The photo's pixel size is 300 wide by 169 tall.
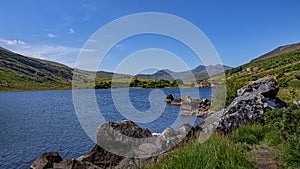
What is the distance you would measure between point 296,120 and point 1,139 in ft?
105

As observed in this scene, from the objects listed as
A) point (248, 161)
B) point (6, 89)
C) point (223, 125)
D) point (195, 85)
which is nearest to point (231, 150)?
point (248, 161)

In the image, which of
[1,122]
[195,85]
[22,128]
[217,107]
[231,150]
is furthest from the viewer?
[195,85]

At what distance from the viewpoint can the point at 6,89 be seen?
575ft

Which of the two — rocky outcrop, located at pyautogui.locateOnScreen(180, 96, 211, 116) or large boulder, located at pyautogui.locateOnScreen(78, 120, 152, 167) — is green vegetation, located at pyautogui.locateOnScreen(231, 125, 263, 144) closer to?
large boulder, located at pyautogui.locateOnScreen(78, 120, 152, 167)

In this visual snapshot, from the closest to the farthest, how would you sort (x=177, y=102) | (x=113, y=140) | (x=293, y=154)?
1. (x=293, y=154)
2. (x=113, y=140)
3. (x=177, y=102)

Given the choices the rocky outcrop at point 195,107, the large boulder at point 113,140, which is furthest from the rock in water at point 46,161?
the rocky outcrop at point 195,107

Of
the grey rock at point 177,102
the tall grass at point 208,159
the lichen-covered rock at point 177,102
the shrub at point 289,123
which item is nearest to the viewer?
the tall grass at point 208,159

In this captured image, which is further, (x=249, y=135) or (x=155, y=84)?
(x=155, y=84)

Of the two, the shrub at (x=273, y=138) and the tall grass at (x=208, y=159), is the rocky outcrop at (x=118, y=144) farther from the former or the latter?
the tall grass at (x=208, y=159)

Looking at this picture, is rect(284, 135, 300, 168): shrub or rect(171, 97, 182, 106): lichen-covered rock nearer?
rect(284, 135, 300, 168): shrub

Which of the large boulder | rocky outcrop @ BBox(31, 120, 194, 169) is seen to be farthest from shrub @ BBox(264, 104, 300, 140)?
the large boulder

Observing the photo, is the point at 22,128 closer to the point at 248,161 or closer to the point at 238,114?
the point at 238,114

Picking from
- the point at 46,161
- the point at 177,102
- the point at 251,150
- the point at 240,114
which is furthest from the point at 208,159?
the point at 177,102

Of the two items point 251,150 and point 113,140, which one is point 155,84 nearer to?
point 113,140
